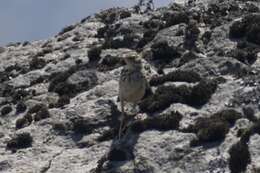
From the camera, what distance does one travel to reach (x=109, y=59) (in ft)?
149

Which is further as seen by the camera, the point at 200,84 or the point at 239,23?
the point at 239,23

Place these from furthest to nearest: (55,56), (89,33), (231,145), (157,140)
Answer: (89,33), (55,56), (157,140), (231,145)

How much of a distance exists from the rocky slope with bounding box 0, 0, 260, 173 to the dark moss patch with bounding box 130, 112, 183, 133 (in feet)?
0.15

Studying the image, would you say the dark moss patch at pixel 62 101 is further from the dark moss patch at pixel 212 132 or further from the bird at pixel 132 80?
the dark moss patch at pixel 212 132

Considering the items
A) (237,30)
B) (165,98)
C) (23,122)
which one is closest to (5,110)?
(23,122)

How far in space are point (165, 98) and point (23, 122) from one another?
8.05 meters

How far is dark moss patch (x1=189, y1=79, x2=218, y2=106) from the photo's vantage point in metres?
34.3

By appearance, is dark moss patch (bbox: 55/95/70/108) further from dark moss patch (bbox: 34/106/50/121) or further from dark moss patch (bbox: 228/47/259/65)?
dark moss patch (bbox: 228/47/259/65)

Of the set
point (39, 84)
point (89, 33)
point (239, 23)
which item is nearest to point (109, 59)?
A: point (39, 84)

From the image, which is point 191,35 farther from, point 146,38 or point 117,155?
point 117,155

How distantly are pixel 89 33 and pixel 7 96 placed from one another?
16200 millimetres

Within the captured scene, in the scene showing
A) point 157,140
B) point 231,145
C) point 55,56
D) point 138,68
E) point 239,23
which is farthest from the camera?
point 55,56

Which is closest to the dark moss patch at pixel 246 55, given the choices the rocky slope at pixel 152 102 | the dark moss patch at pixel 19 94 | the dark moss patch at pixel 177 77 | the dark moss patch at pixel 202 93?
the rocky slope at pixel 152 102

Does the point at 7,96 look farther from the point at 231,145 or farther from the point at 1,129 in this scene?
the point at 231,145
